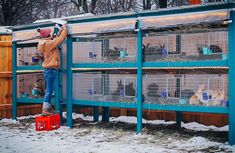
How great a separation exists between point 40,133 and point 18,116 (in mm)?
3154

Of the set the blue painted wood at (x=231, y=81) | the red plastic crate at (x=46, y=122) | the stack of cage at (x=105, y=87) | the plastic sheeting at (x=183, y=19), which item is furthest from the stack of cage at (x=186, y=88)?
the red plastic crate at (x=46, y=122)

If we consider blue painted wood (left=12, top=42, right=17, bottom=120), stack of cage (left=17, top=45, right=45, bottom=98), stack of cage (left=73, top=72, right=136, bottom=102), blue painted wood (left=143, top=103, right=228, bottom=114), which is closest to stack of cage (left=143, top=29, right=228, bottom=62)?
stack of cage (left=73, top=72, right=136, bottom=102)

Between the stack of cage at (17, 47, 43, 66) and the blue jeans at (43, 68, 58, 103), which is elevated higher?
the stack of cage at (17, 47, 43, 66)

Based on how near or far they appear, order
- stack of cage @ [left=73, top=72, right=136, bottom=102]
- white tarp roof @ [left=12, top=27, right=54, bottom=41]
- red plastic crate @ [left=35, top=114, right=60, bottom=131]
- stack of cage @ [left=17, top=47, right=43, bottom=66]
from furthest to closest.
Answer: stack of cage @ [left=17, top=47, right=43, bottom=66], white tarp roof @ [left=12, top=27, right=54, bottom=41], red plastic crate @ [left=35, top=114, right=60, bottom=131], stack of cage @ [left=73, top=72, right=136, bottom=102]

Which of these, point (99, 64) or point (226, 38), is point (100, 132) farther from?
point (226, 38)

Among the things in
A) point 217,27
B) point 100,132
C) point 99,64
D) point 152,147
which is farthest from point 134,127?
point 217,27

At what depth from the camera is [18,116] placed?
12.4 m

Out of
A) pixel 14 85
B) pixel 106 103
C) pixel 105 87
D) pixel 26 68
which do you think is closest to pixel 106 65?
pixel 105 87

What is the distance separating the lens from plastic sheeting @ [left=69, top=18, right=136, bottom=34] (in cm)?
903

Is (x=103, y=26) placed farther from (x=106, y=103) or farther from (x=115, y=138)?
(x=115, y=138)

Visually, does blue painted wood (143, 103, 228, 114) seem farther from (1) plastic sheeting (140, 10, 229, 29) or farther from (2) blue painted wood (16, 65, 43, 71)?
(2) blue painted wood (16, 65, 43, 71)

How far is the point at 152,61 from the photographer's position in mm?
8961

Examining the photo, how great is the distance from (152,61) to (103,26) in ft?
4.42

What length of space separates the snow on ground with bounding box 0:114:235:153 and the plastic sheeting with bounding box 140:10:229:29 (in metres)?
2.20
